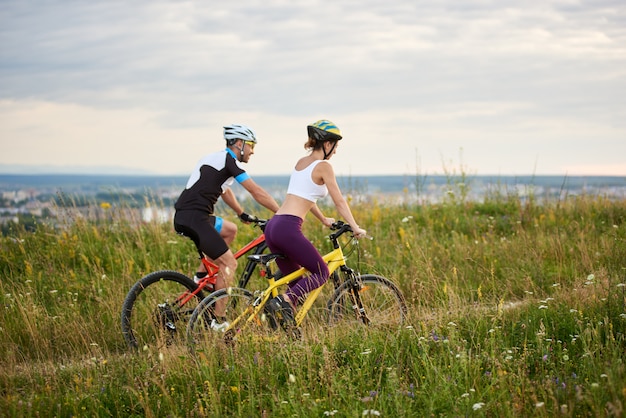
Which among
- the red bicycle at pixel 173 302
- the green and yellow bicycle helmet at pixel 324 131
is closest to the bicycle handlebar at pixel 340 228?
the red bicycle at pixel 173 302

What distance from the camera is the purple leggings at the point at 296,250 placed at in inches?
247

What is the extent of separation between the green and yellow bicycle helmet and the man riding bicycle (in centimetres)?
82

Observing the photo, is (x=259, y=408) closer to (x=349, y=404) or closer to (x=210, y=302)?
(x=349, y=404)

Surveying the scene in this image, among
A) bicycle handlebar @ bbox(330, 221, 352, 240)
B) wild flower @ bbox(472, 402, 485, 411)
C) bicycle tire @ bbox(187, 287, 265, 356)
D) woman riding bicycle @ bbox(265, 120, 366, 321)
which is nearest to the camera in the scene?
wild flower @ bbox(472, 402, 485, 411)

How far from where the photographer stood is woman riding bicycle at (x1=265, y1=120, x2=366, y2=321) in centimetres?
620

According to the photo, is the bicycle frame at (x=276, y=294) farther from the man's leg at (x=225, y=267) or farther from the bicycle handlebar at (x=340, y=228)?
the man's leg at (x=225, y=267)

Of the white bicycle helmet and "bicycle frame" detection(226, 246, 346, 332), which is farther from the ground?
the white bicycle helmet

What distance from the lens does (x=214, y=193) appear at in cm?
682

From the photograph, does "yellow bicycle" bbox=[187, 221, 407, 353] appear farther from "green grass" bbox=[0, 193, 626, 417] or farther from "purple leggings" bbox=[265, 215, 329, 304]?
"green grass" bbox=[0, 193, 626, 417]

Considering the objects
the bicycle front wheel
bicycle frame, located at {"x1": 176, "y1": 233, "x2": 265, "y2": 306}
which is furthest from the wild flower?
bicycle frame, located at {"x1": 176, "y1": 233, "x2": 265, "y2": 306}

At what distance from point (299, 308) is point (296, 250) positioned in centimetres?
62

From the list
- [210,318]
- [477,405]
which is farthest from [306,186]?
[477,405]

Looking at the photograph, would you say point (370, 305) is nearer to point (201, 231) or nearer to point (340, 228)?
point (340, 228)

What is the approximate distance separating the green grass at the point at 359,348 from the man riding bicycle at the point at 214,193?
1.24 metres
